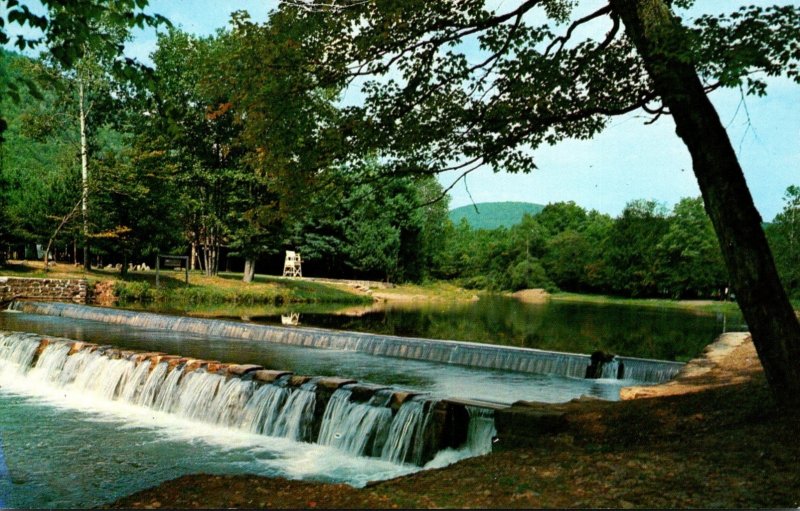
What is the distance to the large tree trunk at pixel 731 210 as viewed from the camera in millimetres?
6484

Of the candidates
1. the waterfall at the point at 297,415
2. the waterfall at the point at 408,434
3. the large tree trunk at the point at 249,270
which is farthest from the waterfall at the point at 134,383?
the large tree trunk at the point at 249,270

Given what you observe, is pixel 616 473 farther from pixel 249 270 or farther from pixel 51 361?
pixel 249 270

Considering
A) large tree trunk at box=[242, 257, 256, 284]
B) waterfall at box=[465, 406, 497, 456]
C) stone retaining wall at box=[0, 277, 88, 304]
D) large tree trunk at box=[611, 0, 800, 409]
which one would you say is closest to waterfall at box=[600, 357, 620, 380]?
waterfall at box=[465, 406, 497, 456]

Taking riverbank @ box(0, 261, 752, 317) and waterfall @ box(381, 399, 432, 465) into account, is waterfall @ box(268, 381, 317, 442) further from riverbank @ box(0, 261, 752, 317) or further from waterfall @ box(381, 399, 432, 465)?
riverbank @ box(0, 261, 752, 317)

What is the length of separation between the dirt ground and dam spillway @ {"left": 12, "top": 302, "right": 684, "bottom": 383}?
7.41 m

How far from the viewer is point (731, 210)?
6.60 m

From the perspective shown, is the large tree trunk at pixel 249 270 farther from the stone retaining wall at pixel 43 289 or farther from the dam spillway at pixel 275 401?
the dam spillway at pixel 275 401

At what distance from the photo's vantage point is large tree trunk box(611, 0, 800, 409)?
6.48 meters

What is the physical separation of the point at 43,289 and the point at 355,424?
23.7 meters

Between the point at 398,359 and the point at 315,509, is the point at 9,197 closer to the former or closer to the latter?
the point at 398,359

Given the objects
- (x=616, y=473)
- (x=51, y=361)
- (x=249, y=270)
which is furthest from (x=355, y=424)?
(x=249, y=270)

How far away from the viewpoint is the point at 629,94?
9.34 metres

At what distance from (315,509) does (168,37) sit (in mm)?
37653

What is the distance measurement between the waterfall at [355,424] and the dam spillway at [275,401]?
0.05 feet
